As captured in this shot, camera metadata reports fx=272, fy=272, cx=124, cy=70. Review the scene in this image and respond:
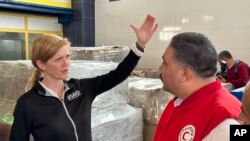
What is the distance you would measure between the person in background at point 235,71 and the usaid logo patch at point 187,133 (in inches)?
143

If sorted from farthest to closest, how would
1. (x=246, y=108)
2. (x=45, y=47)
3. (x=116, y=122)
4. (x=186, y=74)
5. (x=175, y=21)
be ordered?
(x=175, y=21) < (x=116, y=122) < (x=45, y=47) < (x=186, y=74) < (x=246, y=108)

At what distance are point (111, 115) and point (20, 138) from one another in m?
1.30

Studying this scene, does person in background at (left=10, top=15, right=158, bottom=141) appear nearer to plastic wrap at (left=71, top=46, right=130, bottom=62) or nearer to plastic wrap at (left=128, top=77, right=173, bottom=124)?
plastic wrap at (left=71, top=46, right=130, bottom=62)

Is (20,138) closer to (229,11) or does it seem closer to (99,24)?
(229,11)

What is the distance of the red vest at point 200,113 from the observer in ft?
3.18

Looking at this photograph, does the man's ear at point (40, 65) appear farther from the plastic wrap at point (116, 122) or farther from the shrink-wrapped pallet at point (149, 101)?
the shrink-wrapped pallet at point (149, 101)

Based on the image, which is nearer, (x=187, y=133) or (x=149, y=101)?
(x=187, y=133)

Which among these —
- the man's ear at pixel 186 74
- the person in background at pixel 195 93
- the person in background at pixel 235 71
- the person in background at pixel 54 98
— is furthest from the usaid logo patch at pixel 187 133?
the person in background at pixel 235 71

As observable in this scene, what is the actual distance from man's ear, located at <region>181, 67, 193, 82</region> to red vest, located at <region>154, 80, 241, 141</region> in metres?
0.07

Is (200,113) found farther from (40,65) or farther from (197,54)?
(40,65)

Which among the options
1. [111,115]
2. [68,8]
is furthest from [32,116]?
[68,8]

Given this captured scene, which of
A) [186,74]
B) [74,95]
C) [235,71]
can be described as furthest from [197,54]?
[235,71]

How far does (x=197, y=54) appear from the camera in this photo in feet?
3.57

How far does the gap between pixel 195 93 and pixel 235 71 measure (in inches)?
144
